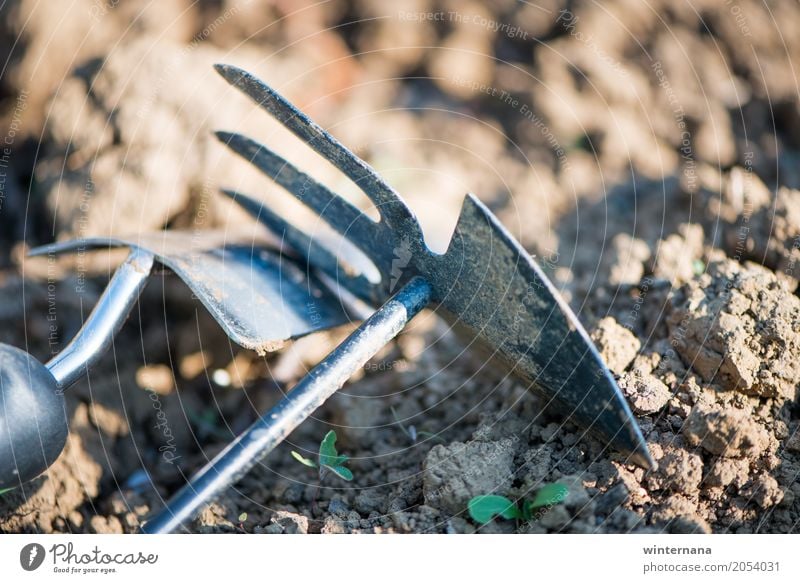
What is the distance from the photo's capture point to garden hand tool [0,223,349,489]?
105 centimetres

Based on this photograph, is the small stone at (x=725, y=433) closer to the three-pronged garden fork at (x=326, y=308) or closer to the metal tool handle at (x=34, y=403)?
the three-pronged garden fork at (x=326, y=308)

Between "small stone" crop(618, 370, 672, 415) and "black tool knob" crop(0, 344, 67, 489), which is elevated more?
"small stone" crop(618, 370, 672, 415)

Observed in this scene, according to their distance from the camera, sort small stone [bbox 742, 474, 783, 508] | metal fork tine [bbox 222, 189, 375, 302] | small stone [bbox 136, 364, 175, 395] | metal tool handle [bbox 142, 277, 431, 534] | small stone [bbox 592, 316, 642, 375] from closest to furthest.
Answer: metal tool handle [bbox 142, 277, 431, 534] → small stone [bbox 742, 474, 783, 508] → small stone [bbox 592, 316, 642, 375] → metal fork tine [bbox 222, 189, 375, 302] → small stone [bbox 136, 364, 175, 395]

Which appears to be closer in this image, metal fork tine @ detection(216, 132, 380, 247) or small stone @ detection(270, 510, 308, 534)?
small stone @ detection(270, 510, 308, 534)

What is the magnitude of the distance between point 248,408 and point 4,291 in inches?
25.3

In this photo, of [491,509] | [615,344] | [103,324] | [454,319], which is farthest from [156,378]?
[615,344]

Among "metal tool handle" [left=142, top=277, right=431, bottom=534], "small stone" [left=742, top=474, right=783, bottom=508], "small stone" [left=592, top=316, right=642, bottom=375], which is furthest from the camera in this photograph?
"small stone" [left=592, top=316, right=642, bottom=375]

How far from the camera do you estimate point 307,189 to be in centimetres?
131

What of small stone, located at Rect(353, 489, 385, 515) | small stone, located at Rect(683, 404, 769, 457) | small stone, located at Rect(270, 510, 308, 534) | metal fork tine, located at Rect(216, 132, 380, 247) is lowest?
small stone, located at Rect(270, 510, 308, 534)

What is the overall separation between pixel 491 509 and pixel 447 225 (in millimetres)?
879

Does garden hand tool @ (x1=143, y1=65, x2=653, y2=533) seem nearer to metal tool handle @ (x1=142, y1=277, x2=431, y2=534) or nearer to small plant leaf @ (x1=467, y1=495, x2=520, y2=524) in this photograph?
metal tool handle @ (x1=142, y1=277, x2=431, y2=534)

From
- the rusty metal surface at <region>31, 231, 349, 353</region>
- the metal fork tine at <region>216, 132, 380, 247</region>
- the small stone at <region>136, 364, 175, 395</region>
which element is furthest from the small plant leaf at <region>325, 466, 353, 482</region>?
the small stone at <region>136, 364, 175, 395</region>

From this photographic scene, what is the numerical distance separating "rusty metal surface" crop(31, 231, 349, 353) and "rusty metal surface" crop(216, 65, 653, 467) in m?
0.16

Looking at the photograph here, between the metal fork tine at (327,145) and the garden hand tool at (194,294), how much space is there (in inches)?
10.8
